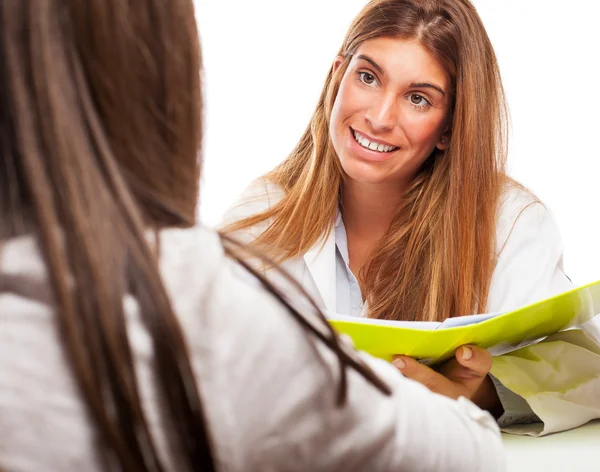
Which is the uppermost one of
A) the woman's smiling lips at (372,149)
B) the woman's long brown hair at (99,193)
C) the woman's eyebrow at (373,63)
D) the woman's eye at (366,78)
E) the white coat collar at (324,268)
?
the woman's long brown hair at (99,193)

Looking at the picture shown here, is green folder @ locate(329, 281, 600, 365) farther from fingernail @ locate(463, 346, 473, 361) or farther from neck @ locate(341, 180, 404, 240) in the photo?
neck @ locate(341, 180, 404, 240)

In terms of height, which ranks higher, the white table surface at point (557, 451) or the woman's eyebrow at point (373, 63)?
the woman's eyebrow at point (373, 63)

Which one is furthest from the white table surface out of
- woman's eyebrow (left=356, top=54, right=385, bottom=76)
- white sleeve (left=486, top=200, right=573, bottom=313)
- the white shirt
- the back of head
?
woman's eyebrow (left=356, top=54, right=385, bottom=76)

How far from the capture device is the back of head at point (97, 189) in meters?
0.54

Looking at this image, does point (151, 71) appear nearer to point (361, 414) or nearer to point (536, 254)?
point (361, 414)

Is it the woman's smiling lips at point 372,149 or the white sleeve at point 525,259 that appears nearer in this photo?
the white sleeve at point 525,259

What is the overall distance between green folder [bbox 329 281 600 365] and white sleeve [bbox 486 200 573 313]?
0.40 metres

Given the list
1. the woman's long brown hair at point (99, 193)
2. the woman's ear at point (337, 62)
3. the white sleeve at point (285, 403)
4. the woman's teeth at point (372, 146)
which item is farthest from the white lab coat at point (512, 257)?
the woman's long brown hair at point (99, 193)

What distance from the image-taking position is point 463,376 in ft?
4.25

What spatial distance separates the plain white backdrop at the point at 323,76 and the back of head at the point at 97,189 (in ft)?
7.47

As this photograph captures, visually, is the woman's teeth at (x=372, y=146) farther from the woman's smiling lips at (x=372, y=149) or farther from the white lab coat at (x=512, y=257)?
the white lab coat at (x=512, y=257)

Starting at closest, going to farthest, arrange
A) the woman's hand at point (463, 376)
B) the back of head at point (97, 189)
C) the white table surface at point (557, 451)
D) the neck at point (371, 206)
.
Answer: the back of head at point (97, 189) < the white table surface at point (557, 451) < the woman's hand at point (463, 376) < the neck at point (371, 206)

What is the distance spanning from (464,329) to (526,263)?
0.66m

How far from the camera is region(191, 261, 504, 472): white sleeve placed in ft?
1.84
